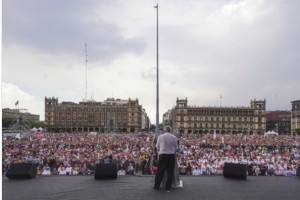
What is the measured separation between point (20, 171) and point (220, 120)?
15801cm

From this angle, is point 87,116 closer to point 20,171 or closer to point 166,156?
point 20,171

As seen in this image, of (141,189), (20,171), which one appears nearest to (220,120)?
(20,171)

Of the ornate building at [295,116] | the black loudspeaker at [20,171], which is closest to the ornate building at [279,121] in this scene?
the ornate building at [295,116]

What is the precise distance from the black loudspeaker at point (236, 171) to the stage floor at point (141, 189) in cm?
43

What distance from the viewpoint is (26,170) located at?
40.9 feet

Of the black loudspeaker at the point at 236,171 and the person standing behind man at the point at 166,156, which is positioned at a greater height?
the person standing behind man at the point at 166,156

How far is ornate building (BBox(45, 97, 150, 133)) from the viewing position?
559 ft

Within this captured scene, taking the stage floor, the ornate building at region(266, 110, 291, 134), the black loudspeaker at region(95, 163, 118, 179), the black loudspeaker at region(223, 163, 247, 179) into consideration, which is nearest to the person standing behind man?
the stage floor

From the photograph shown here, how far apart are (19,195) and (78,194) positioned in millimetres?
1254

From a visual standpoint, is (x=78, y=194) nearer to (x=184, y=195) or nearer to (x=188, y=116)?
(x=184, y=195)

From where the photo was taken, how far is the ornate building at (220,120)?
166 m

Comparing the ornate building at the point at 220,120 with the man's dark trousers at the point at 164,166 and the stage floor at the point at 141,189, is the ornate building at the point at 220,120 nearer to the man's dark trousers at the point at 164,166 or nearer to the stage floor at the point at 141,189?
the stage floor at the point at 141,189

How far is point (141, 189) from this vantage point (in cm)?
998

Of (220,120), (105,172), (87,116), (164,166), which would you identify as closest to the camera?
(164,166)
